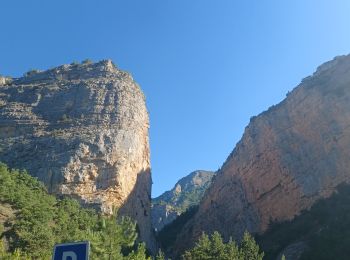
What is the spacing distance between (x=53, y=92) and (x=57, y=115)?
4.54 metres

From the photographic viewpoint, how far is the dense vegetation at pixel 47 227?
1878 centimetres

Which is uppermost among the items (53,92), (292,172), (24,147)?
(53,92)

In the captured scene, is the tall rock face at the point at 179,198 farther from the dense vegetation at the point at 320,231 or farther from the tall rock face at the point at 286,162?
the dense vegetation at the point at 320,231

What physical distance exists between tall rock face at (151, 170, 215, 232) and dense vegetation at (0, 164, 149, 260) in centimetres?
5917

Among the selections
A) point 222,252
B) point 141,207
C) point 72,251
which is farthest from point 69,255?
point 141,207

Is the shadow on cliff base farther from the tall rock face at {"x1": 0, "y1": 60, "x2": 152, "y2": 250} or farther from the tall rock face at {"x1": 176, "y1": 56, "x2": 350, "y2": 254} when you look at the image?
the tall rock face at {"x1": 176, "y1": 56, "x2": 350, "y2": 254}

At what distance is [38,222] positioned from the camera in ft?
96.3

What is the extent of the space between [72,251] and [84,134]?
43.5 meters

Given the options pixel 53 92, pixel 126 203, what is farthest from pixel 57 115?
pixel 126 203

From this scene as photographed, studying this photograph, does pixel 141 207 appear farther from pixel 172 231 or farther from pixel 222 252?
pixel 172 231

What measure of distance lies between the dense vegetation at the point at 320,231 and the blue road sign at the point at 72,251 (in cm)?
3437

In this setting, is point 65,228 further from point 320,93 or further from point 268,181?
point 320,93

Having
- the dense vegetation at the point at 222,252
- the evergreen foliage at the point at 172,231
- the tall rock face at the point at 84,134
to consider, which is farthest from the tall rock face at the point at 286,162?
the dense vegetation at the point at 222,252

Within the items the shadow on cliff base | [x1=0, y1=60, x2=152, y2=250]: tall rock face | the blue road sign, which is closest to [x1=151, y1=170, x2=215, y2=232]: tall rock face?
the shadow on cliff base
